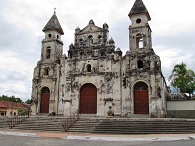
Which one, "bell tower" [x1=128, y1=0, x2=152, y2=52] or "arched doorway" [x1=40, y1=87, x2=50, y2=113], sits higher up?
"bell tower" [x1=128, y1=0, x2=152, y2=52]

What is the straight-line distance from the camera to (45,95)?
2733 centimetres

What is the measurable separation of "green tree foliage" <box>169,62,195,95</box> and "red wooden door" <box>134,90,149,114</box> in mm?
13802

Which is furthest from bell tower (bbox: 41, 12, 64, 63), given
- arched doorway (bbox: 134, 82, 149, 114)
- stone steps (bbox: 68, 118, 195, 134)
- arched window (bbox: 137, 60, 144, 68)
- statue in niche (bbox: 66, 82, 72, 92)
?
stone steps (bbox: 68, 118, 195, 134)

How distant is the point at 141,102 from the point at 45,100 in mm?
12300

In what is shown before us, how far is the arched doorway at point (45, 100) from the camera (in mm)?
26781

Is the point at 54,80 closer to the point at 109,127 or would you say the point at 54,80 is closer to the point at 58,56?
the point at 58,56

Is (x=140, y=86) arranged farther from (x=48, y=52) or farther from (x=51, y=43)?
(x=48, y=52)

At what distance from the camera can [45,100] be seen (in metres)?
27.1

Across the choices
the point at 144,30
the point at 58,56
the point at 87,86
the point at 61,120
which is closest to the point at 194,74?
the point at 144,30

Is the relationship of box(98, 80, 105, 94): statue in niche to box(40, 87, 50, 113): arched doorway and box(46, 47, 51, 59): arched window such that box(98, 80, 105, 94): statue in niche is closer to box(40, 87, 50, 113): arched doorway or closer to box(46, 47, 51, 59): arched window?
box(40, 87, 50, 113): arched doorway

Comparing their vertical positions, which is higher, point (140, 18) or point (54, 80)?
point (140, 18)

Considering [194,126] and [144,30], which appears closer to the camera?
[194,126]

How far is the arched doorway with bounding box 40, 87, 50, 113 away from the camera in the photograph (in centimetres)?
→ 2678

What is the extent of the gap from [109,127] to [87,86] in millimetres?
10060
